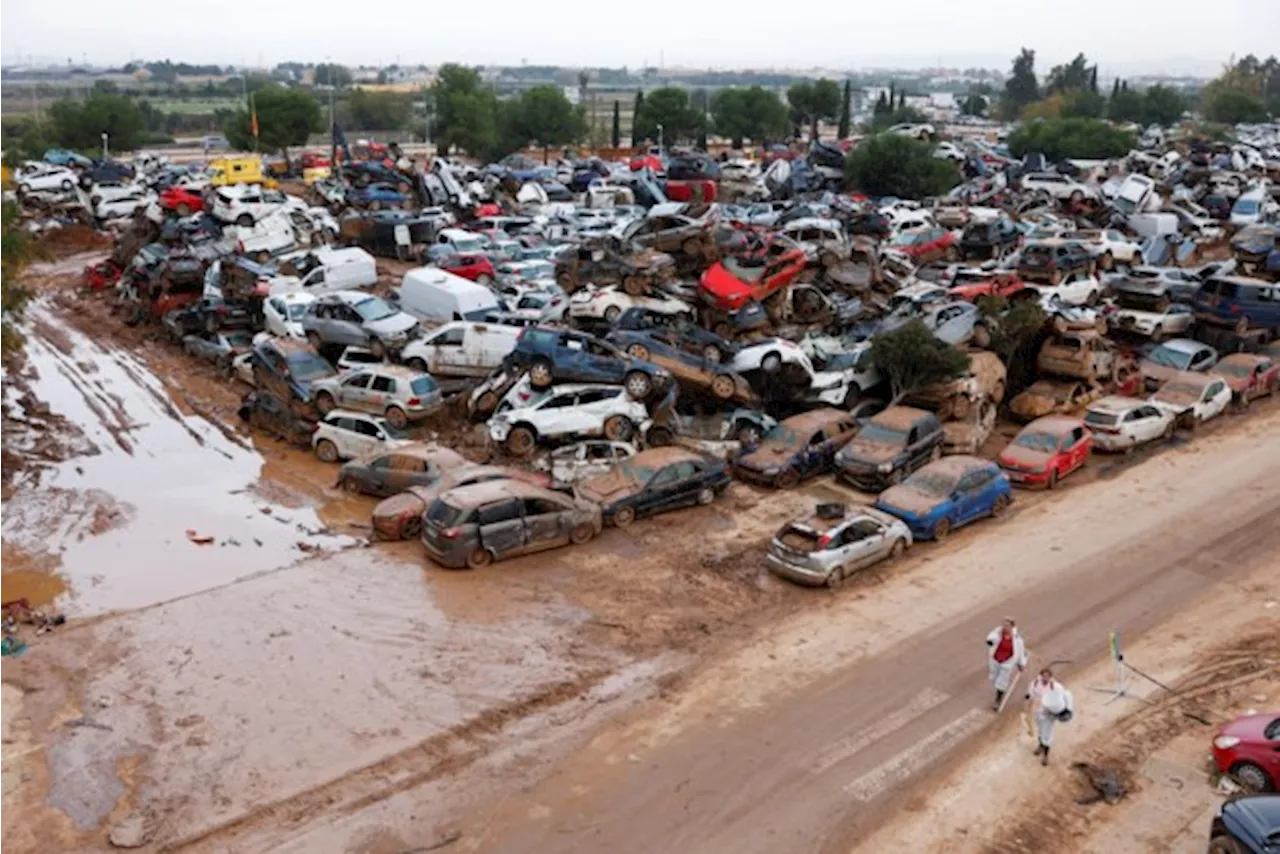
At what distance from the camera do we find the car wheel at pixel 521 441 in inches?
851

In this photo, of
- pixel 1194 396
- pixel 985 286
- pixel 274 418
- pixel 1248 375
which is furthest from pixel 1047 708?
pixel 985 286

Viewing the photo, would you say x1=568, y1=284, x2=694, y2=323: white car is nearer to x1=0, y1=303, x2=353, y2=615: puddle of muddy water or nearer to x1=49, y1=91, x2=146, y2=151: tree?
x1=0, y1=303, x2=353, y2=615: puddle of muddy water

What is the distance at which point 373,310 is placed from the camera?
87.0 ft

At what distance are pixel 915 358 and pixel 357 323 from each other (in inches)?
495

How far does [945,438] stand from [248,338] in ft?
59.7

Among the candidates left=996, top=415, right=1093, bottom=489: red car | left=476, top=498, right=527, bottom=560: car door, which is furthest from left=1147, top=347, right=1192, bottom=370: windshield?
left=476, top=498, right=527, bottom=560: car door

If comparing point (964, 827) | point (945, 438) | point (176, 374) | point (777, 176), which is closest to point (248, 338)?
point (176, 374)

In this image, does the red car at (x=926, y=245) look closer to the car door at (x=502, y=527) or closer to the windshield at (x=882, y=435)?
the windshield at (x=882, y=435)

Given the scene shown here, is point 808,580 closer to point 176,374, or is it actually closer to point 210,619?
point 210,619

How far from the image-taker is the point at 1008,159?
2889 inches

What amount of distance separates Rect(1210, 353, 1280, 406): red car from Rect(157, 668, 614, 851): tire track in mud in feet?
64.1

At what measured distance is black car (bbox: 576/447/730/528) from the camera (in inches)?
760

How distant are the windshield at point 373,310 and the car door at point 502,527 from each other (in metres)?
10.0

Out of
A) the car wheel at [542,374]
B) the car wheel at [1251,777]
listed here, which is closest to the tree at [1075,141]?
the car wheel at [542,374]
